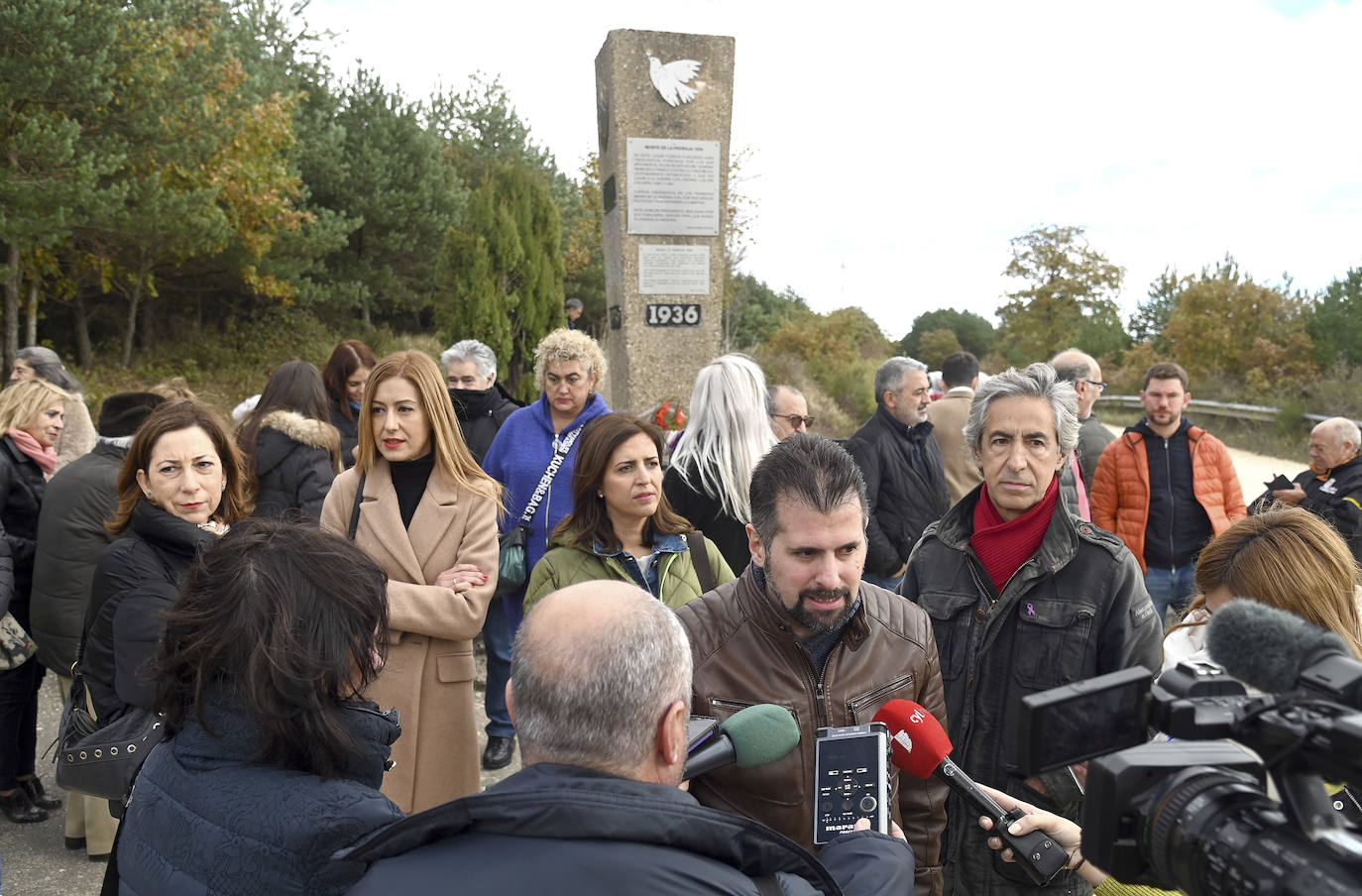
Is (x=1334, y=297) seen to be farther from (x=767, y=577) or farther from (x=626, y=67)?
(x=767, y=577)

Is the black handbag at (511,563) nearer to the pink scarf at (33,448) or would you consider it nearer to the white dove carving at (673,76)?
the pink scarf at (33,448)

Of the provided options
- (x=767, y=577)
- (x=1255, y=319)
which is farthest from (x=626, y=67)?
(x=1255, y=319)

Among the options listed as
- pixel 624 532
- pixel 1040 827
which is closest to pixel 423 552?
pixel 624 532

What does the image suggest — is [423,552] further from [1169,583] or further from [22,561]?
[1169,583]

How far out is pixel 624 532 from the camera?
133 inches

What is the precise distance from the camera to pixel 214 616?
1761 mm

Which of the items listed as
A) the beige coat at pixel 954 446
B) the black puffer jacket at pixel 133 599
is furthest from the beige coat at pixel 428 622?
the beige coat at pixel 954 446

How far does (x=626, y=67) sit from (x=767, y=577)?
19.8 ft

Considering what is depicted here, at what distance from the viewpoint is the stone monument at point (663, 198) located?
24.2ft

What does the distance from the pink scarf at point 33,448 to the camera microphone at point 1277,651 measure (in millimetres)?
4924

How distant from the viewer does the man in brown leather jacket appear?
2109mm

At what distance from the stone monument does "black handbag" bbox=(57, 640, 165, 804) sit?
5195 millimetres

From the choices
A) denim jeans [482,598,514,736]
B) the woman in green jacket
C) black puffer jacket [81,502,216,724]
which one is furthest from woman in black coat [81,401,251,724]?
denim jeans [482,598,514,736]

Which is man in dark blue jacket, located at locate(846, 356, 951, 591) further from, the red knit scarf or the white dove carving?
the white dove carving
